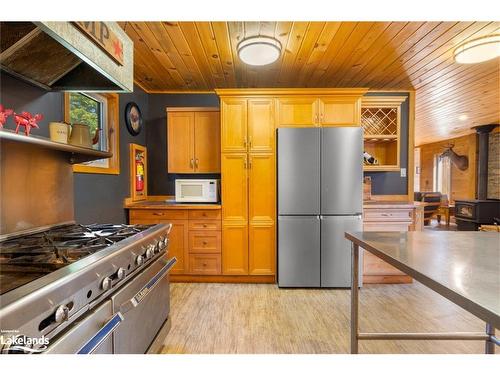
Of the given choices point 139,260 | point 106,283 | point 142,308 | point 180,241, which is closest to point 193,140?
point 180,241

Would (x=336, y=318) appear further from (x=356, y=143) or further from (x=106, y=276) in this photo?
(x=106, y=276)

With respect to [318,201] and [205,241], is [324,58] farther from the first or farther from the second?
[205,241]

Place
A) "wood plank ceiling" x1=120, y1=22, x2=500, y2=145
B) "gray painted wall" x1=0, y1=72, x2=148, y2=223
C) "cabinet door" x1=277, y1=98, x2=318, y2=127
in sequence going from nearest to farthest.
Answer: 1. "gray painted wall" x1=0, y1=72, x2=148, y2=223
2. "wood plank ceiling" x1=120, y1=22, x2=500, y2=145
3. "cabinet door" x1=277, y1=98, x2=318, y2=127

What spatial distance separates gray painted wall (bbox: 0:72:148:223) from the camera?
4.60 ft

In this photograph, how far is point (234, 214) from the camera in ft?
9.58

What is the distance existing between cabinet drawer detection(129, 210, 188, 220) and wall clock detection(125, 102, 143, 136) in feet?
3.25

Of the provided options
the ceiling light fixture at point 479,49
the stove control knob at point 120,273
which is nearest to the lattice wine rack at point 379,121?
the ceiling light fixture at point 479,49

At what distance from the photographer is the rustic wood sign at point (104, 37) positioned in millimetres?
1055

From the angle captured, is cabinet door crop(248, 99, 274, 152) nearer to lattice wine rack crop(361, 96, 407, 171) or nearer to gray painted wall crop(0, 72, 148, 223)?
lattice wine rack crop(361, 96, 407, 171)

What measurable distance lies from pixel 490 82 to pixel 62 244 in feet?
15.8

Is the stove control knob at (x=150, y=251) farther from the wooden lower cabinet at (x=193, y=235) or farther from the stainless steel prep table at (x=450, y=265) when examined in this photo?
the wooden lower cabinet at (x=193, y=235)

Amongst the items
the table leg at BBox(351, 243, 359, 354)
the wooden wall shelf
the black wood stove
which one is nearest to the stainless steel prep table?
the table leg at BBox(351, 243, 359, 354)
